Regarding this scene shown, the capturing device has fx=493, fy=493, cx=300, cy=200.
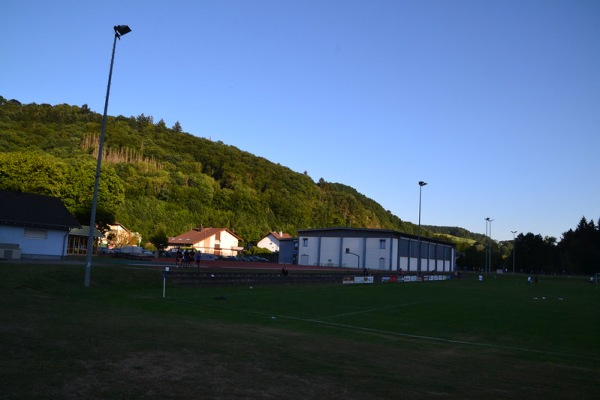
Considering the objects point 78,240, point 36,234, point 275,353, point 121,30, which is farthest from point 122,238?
point 275,353

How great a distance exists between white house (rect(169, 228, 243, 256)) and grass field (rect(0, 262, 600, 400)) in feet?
273

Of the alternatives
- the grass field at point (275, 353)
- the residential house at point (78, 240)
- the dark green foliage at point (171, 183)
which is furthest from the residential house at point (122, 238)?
the grass field at point (275, 353)

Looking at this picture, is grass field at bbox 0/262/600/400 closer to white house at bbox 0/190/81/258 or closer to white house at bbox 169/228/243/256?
white house at bbox 0/190/81/258

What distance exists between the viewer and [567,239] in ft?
488

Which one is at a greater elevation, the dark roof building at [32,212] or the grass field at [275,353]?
the dark roof building at [32,212]

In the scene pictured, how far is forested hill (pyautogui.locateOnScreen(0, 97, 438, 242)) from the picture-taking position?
68938 mm

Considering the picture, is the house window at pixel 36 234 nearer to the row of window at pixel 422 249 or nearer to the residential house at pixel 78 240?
the residential house at pixel 78 240

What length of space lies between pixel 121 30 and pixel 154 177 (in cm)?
10188

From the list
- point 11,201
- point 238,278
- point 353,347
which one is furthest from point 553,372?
point 11,201

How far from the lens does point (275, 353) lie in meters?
10.6

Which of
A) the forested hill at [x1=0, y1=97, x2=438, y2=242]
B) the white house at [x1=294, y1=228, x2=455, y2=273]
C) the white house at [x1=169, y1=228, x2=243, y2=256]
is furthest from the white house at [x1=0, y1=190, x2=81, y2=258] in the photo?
the white house at [x1=294, y1=228, x2=455, y2=273]

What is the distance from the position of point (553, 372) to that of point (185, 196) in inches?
4691

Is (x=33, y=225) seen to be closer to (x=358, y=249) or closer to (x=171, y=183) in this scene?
(x=358, y=249)

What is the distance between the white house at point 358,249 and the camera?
93.8m
